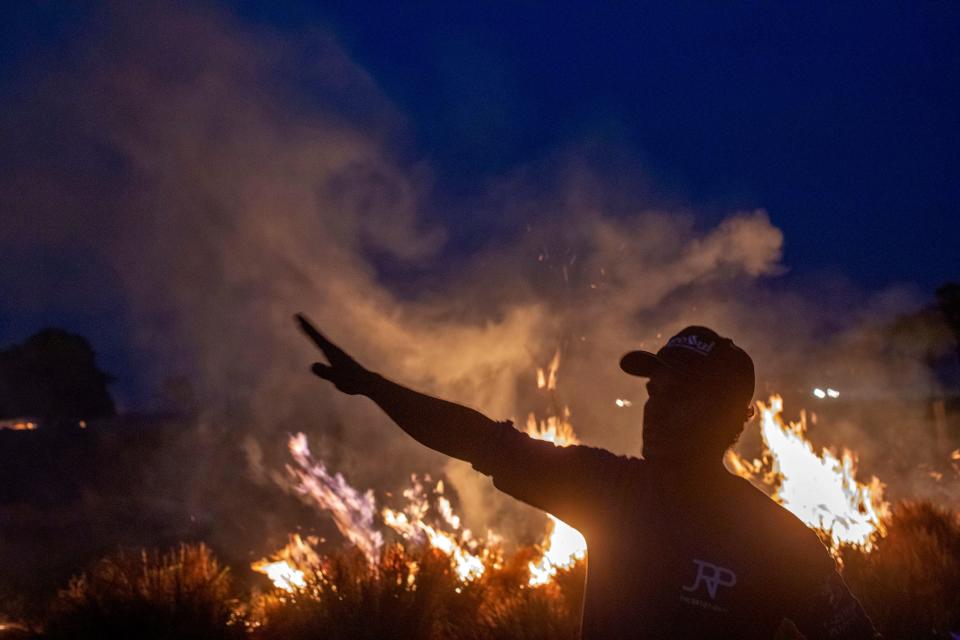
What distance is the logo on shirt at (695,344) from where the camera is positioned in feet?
7.17

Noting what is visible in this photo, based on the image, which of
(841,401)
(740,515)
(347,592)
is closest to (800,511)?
(347,592)

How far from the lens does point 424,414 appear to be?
202 centimetres

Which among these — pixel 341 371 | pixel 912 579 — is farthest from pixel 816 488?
pixel 341 371

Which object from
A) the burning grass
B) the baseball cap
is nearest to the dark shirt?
the baseball cap

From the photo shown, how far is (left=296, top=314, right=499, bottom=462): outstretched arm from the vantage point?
2008 millimetres

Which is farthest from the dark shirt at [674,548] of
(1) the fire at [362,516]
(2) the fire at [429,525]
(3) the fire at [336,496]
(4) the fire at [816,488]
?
(3) the fire at [336,496]

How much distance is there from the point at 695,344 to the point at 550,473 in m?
0.60

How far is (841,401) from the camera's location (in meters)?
29.7

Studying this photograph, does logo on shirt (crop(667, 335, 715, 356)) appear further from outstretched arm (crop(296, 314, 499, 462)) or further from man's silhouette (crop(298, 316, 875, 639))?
outstretched arm (crop(296, 314, 499, 462))

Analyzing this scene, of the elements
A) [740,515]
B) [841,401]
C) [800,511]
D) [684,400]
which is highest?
[841,401]

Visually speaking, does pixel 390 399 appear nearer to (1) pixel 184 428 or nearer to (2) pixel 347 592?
(2) pixel 347 592

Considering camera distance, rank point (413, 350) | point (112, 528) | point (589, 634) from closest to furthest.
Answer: point (589, 634)
point (413, 350)
point (112, 528)

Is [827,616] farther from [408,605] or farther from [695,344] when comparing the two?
[408,605]

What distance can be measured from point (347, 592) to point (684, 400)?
4.75 meters
